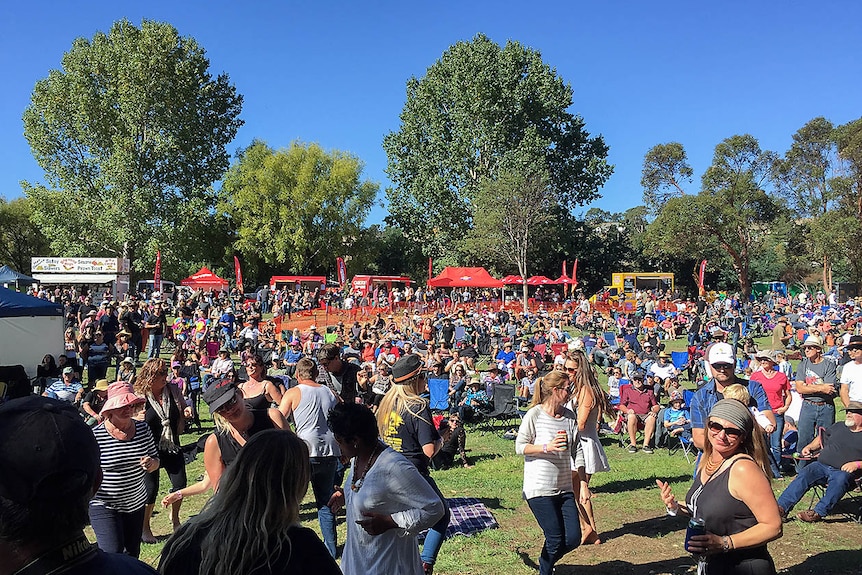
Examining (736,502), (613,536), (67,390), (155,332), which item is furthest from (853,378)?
(155,332)

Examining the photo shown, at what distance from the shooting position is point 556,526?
14.8ft

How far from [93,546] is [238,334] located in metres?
20.7

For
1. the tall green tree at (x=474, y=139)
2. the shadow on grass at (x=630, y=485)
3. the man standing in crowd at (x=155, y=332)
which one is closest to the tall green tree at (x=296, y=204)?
the tall green tree at (x=474, y=139)

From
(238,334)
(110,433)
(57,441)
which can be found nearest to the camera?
(57,441)

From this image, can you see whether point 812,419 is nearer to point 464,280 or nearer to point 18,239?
point 464,280

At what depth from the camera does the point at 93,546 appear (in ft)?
4.94

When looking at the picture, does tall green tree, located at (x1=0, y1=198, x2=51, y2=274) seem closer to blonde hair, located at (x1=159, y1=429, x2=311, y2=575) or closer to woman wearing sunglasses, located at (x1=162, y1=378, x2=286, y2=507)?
woman wearing sunglasses, located at (x1=162, y1=378, x2=286, y2=507)

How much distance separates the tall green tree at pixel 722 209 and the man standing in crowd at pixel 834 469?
3755 centimetres

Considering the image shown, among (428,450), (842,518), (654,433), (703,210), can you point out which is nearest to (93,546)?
(428,450)

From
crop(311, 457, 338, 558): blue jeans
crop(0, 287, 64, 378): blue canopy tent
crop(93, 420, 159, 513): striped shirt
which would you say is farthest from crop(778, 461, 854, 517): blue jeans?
crop(0, 287, 64, 378): blue canopy tent

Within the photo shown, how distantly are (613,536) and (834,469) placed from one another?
2.15 m

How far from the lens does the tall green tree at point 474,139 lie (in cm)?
4416

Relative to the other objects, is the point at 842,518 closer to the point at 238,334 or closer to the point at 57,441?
the point at 57,441

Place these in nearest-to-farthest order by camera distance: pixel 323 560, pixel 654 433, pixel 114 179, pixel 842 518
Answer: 1. pixel 323 560
2. pixel 842 518
3. pixel 654 433
4. pixel 114 179
